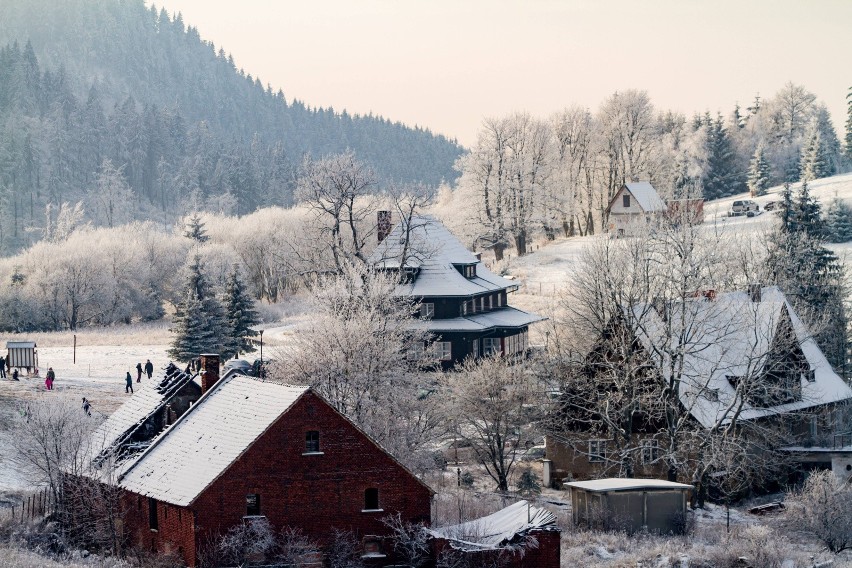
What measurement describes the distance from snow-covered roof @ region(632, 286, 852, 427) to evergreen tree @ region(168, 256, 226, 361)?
32.2 metres

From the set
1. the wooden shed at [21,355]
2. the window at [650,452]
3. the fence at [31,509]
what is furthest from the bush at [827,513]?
the wooden shed at [21,355]

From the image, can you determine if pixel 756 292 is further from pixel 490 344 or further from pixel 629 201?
pixel 629 201

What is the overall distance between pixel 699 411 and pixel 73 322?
59232 mm

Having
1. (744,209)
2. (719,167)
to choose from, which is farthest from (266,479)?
(719,167)

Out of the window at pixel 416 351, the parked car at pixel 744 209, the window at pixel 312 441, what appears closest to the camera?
the window at pixel 312 441

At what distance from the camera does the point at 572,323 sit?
47500 millimetres

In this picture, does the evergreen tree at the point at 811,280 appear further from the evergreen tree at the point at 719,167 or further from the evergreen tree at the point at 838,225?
the evergreen tree at the point at 719,167

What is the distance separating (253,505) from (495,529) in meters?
6.96

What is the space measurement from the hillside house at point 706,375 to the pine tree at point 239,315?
30.7 m

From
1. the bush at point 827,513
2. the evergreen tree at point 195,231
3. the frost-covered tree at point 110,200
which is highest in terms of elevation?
the frost-covered tree at point 110,200

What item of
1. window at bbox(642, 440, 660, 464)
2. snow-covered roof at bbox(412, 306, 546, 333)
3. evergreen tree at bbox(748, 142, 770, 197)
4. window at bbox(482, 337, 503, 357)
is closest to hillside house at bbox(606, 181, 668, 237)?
evergreen tree at bbox(748, 142, 770, 197)

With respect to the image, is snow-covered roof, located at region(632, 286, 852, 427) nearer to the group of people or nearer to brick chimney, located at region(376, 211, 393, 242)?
brick chimney, located at region(376, 211, 393, 242)

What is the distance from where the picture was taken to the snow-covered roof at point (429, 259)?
66312 millimetres

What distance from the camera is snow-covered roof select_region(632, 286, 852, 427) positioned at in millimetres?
44062
